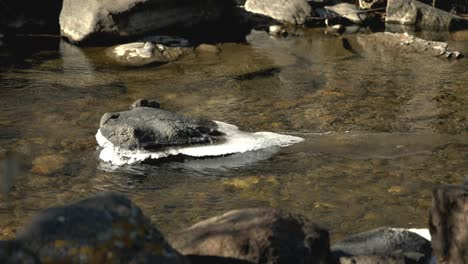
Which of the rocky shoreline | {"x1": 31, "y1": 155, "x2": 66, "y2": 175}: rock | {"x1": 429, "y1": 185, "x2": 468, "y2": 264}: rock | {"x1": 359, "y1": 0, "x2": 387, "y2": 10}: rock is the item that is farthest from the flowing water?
{"x1": 359, "y1": 0, "x2": 387, "y2": 10}: rock

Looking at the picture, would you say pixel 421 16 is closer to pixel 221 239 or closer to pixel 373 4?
pixel 373 4

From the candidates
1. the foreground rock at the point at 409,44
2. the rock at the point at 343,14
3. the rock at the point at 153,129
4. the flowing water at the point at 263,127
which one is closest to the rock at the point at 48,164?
the flowing water at the point at 263,127

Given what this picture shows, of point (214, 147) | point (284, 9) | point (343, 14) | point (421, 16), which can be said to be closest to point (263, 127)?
point (214, 147)

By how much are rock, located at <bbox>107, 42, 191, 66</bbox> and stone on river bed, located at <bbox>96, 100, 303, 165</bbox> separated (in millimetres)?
3764

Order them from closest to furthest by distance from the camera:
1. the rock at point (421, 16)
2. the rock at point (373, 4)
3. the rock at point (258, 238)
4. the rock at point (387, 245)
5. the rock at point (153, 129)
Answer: the rock at point (258, 238)
the rock at point (387, 245)
the rock at point (153, 129)
the rock at point (421, 16)
the rock at point (373, 4)

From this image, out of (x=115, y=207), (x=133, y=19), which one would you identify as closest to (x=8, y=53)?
(x=133, y=19)

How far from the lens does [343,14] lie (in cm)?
1522

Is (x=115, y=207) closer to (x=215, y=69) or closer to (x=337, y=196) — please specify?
(x=337, y=196)

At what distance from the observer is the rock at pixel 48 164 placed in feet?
22.8

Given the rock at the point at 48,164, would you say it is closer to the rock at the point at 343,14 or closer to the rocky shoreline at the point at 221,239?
the rocky shoreline at the point at 221,239

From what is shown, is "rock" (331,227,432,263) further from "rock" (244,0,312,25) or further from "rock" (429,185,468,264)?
"rock" (244,0,312,25)

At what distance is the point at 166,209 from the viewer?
241 inches

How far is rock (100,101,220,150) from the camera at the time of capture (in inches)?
292

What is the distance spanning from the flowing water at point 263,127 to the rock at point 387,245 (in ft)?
2.52
